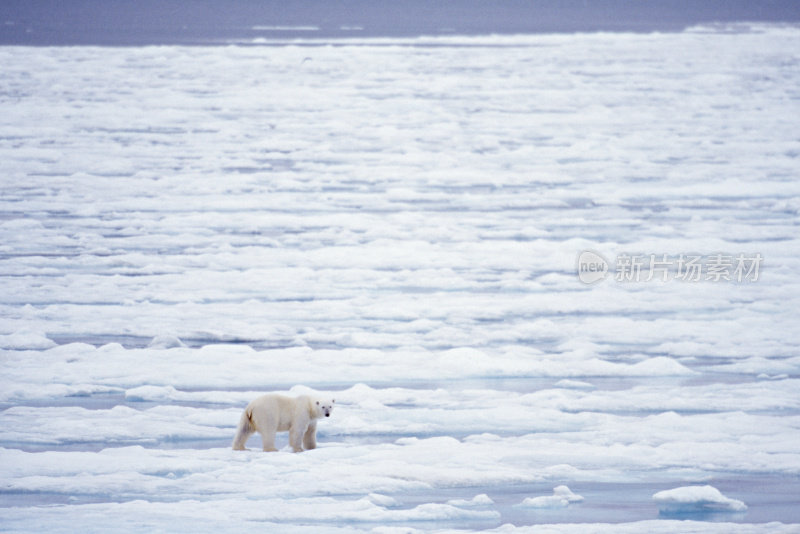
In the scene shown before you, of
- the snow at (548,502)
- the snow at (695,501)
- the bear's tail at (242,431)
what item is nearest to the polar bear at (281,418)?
the bear's tail at (242,431)

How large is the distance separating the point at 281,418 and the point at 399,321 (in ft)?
7.49

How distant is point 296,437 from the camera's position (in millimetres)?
4516

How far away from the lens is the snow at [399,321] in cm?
415

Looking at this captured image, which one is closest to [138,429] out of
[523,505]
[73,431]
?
[73,431]

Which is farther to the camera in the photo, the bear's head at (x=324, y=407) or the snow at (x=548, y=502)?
the bear's head at (x=324, y=407)

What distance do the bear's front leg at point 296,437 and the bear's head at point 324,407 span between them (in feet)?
0.32

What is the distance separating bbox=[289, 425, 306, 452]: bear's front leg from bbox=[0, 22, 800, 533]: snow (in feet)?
0.16

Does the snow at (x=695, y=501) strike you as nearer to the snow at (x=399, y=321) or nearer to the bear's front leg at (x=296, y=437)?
the snow at (x=399, y=321)

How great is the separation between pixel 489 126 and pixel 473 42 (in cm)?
1568

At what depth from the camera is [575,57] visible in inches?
982

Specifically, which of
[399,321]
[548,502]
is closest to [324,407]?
[548,502]

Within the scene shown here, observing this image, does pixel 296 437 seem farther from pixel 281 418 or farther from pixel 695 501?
pixel 695 501

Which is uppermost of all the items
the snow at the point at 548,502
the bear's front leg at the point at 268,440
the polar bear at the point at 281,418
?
the polar bear at the point at 281,418

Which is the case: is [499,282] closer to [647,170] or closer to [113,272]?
[113,272]
